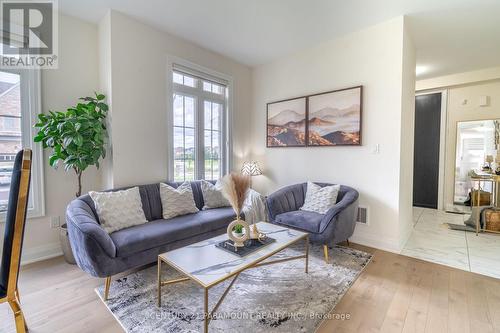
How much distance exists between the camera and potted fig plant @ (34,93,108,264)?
7.92ft

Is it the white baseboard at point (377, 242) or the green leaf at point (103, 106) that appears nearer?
the green leaf at point (103, 106)

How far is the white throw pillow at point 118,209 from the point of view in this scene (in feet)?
7.43

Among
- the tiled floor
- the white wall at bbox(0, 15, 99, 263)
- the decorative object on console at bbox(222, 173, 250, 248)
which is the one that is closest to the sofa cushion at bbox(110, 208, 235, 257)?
the decorative object on console at bbox(222, 173, 250, 248)

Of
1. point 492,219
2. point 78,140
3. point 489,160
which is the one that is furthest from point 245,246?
point 489,160

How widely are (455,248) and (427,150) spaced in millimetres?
2705

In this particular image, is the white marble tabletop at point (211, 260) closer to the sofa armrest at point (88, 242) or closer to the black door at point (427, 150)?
the sofa armrest at point (88, 242)

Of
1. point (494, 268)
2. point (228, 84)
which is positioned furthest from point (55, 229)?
point (494, 268)

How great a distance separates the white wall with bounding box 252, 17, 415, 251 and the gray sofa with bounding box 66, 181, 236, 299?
1.68 m

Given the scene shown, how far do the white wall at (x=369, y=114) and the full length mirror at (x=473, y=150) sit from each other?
2158 millimetres

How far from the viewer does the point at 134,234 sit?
7.07ft

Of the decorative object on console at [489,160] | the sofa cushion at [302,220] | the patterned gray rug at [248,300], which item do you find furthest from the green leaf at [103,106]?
the decorative object on console at [489,160]

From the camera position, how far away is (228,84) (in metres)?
4.07

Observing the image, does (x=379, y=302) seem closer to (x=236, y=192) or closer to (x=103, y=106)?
(x=236, y=192)

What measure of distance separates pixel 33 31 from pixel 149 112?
142cm
